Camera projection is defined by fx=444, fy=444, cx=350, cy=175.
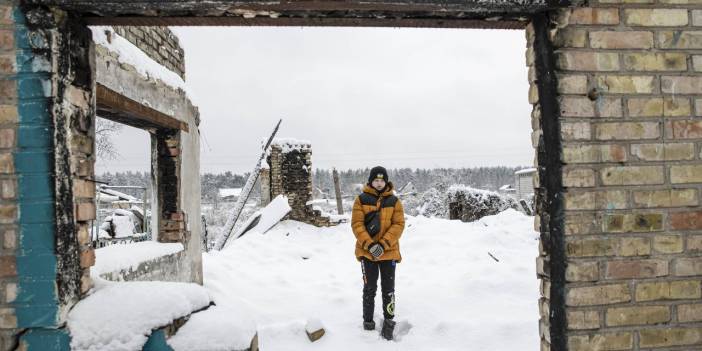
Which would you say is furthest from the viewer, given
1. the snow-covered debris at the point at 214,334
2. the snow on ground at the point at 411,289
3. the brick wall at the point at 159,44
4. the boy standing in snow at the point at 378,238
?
the brick wall at the point at 159,44

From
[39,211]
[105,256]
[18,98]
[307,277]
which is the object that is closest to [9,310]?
[39,211]

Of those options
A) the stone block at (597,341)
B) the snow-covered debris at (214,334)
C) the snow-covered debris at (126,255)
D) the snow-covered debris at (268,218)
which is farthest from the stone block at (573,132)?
the snow-covered debris at (268,218)

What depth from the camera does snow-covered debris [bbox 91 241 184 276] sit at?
11.9 ft

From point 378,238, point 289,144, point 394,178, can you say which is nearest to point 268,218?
point 289,144

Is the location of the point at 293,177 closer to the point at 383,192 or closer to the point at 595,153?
the point at 383,192

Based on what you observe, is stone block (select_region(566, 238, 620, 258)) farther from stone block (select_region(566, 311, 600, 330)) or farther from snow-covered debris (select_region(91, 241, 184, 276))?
snow-covered debris (select_region(91, 241, 184, 276))

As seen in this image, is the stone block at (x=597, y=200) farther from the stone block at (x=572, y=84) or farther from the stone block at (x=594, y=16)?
the stone block at (x=594, y=16)

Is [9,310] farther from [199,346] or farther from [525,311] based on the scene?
[525,311]

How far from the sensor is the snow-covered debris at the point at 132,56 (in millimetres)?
3556

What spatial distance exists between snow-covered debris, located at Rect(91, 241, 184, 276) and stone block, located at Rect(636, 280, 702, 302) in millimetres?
3552

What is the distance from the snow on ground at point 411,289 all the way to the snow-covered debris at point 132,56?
2368 millimetres

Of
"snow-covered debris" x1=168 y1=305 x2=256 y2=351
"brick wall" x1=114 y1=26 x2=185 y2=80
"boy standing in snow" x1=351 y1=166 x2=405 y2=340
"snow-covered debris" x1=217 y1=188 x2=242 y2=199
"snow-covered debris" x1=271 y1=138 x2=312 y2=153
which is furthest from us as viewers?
"snow-covered debris" x1=217 y1=188 x2=242 y2=199

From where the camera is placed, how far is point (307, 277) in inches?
277

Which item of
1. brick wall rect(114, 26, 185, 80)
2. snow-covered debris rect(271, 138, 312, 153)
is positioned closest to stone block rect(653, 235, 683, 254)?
brick wall rect(114, 26, 185, 80)
